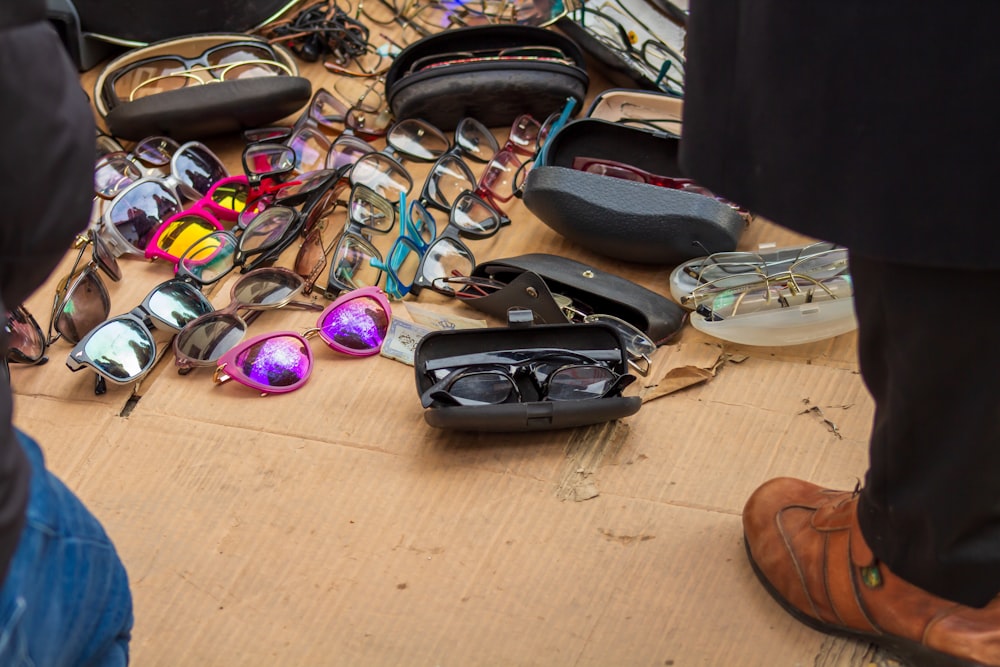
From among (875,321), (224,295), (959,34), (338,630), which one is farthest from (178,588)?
(959,34)

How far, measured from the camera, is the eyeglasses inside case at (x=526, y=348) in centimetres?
120

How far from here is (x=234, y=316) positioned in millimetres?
1416

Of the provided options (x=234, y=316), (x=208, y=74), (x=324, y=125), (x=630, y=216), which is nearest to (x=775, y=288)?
(x=630, y=216)

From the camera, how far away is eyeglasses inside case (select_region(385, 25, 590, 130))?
5.69ft

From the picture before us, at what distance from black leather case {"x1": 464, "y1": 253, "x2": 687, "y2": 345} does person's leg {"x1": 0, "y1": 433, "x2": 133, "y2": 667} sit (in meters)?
0.70

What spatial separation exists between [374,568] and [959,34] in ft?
2.60

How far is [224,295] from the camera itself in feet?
4.95

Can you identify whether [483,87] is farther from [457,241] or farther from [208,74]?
[208,74]

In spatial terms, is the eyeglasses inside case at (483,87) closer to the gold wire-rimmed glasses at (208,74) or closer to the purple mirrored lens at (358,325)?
the gold wire-rimmed glasses at (208,74)

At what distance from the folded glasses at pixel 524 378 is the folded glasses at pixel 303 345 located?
0.17m

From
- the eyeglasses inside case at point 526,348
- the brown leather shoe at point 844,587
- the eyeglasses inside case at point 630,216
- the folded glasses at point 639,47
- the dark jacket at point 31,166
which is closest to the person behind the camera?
the dark jacket at point 31,166

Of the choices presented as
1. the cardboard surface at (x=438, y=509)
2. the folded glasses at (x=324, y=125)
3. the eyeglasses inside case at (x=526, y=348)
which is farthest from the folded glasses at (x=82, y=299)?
the eyeglasses inside case at (x=526, y=348)

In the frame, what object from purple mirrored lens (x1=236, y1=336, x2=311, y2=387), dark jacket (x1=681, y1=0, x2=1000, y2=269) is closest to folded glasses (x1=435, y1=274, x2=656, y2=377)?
purple mirrored lens (x1=236, y1=336, x2=311, y2=387)

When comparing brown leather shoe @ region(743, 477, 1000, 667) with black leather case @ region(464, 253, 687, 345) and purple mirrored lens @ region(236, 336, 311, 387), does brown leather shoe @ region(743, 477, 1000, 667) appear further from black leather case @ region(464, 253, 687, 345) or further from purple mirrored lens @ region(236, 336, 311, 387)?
purple mirrored lens @ region(236, 336, 311, 387)
